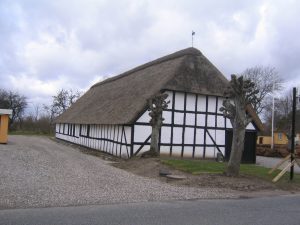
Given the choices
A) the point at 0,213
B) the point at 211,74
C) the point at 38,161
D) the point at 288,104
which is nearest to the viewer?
the point at 0,213

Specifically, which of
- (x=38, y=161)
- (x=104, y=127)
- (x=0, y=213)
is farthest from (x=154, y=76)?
(x=0, y=213)

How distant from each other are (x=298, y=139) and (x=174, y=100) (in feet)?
105

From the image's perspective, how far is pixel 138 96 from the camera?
24062 mm

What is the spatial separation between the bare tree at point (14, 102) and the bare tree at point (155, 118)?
46432 mm

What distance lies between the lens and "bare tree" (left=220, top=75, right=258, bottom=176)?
1538 centimetres

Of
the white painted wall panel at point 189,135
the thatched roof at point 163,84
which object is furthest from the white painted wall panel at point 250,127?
the white painted wall panel at point 189,135

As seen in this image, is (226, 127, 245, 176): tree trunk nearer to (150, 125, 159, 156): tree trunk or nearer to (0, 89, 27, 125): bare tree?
(150, 125, 159, 156): tree trunk

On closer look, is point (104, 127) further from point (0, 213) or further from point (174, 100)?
point (0, 213)

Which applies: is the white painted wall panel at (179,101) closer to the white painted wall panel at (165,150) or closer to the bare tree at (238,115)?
the white painted wall panel at (165,150)

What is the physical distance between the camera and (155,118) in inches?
793

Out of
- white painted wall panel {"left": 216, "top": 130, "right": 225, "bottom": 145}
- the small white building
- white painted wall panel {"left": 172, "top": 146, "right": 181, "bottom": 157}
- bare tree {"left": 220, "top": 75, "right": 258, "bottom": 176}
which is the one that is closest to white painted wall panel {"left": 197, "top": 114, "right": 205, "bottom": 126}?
the small white building

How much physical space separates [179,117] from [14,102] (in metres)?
49.8

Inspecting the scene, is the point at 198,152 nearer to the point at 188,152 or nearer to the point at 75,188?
the point at 188,152

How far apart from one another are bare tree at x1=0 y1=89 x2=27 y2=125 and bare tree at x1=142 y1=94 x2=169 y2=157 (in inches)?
1828
